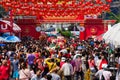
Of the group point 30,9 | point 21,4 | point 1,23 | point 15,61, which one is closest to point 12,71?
point 15,61

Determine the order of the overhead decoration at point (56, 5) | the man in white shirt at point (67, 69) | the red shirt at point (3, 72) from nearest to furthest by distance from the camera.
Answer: the red shirt at point (3, 72) < the man in white shirt at point (67, 69) < the overhead decoration at point (56, 5)

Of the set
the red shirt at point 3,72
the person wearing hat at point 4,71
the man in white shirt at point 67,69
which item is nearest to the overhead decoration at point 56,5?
the man in white shirt at point 67,69

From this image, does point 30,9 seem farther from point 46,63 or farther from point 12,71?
point 46,63

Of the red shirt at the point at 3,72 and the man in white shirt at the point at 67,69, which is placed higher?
the red shirt at the point at 3,72

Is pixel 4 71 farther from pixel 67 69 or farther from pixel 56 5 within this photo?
pixel 56 5

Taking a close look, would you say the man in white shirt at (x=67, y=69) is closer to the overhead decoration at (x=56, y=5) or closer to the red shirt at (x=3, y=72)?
the red shirt at (x=3, y=72)

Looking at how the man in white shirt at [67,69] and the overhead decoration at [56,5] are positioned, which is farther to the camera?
the overhead decoration at [56,5]

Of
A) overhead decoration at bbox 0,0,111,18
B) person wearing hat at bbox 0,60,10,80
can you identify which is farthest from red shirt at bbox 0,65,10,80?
overhead decoration at bbox 0,0,111,18

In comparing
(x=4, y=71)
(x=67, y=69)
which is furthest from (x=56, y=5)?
(x=4, y=71)

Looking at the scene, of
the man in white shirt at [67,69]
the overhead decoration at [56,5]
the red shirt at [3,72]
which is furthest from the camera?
the overhead decoration at [56,5]

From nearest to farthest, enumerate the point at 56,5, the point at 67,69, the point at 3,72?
1. the point at 3,72
2. the point at 67,69
3. the point at 56,5

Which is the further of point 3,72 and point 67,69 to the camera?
point 67,69

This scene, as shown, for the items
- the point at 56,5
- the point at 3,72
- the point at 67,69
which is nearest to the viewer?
the point at 3,72

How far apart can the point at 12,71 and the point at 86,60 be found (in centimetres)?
313
